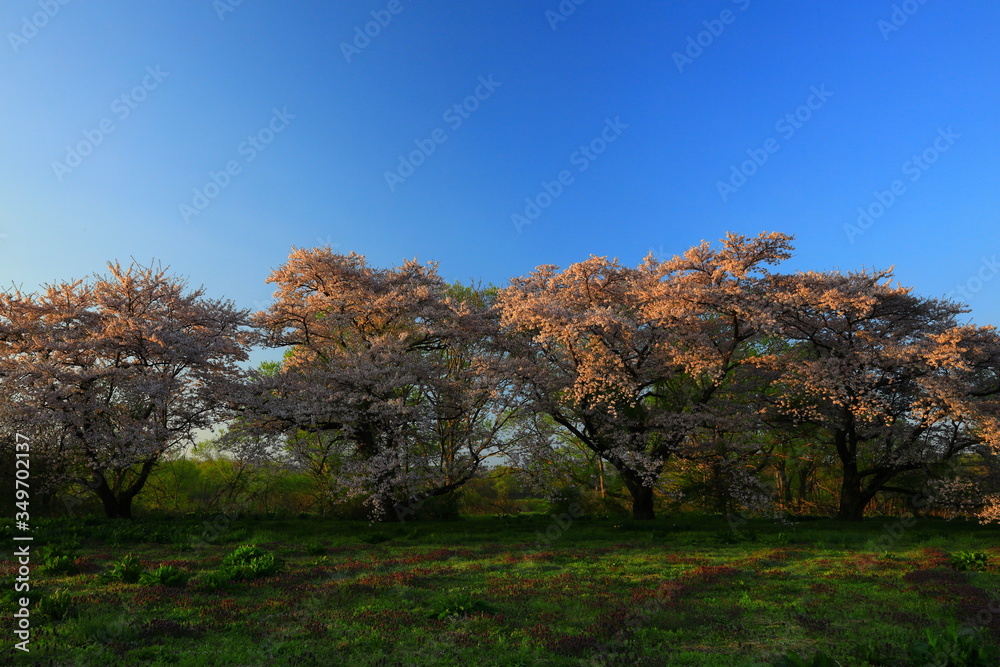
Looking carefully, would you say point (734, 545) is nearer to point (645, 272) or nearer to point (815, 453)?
point (645, 272)

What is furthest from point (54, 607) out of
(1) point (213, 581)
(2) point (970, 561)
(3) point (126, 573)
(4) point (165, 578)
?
(2) point (970, 561)

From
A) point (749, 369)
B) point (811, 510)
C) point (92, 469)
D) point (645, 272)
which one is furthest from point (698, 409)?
point (92, 469)

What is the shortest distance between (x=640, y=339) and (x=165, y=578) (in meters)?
21.2

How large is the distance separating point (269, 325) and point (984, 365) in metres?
36.2

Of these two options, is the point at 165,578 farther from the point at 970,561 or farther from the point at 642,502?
the point at 642,502

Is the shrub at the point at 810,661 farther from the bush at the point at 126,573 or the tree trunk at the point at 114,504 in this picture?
the tree trunk at the point at 114,504

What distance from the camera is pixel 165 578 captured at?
38.6 ft

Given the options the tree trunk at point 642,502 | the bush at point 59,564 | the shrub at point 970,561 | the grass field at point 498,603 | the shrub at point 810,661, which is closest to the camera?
the shrub at point 810,661

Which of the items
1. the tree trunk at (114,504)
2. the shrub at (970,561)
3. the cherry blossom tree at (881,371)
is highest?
the cherry blossom tree at (881,371)

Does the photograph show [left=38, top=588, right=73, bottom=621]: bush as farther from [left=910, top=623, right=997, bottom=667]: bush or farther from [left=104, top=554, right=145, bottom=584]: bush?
[left=910, top=623, right=997, bottom=667]: bush

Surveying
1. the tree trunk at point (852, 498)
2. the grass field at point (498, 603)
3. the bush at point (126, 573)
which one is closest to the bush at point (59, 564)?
the grass field at point (498, 603)

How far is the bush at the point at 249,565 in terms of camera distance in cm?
1254

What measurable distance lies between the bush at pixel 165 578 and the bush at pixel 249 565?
0.91 meters

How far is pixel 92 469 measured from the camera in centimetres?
2584
